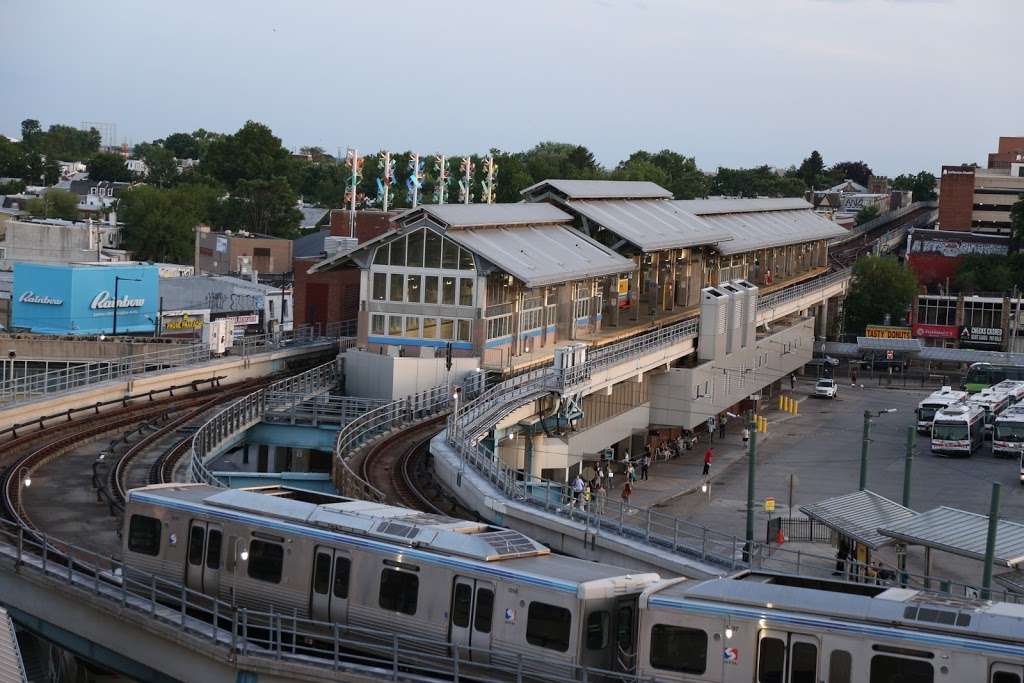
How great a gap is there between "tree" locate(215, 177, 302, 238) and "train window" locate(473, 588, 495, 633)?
379 feet

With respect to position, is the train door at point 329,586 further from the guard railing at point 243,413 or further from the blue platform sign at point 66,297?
the blue platform sign at point 66,297

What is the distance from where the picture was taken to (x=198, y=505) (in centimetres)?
2245

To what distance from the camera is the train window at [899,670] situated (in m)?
16.9

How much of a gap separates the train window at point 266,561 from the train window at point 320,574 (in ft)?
1.89

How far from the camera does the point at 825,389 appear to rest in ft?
255

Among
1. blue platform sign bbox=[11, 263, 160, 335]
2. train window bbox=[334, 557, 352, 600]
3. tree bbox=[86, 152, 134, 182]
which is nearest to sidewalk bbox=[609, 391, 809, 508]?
blue platform sign bbox=[11, 263, 160, 335]

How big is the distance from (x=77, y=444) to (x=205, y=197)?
330ft

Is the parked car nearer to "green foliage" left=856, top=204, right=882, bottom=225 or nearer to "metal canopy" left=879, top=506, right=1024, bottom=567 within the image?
"metal canopy" left=879, top=506, right=1024, bottom=567

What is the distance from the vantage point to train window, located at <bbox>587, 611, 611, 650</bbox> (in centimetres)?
1891

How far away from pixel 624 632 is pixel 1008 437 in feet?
149

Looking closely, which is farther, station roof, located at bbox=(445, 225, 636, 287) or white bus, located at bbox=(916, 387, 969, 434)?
white bus, located at bbox=(916, 387, 969, 434)

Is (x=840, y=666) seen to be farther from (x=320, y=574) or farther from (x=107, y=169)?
(x=107, y=169)

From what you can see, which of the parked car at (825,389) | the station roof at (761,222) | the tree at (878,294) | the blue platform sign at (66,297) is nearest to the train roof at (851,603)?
the blue platform sign at (66,297)

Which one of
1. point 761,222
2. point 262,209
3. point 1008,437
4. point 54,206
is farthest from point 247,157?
point 1008,437
